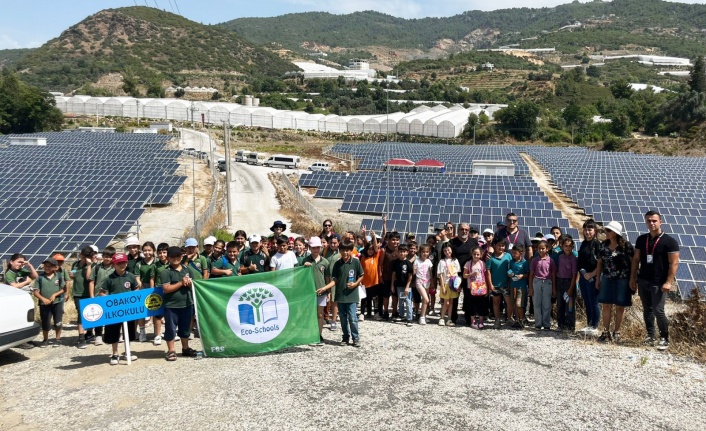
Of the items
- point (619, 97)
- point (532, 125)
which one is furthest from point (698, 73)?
point (532, 125)

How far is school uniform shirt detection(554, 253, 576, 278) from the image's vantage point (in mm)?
9578

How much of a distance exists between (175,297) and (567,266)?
629cm

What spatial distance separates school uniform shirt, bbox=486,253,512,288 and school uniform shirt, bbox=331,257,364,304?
2.67m

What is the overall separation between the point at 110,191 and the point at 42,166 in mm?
13737

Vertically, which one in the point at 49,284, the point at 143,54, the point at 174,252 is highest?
the point at 143,54

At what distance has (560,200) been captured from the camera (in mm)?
37188

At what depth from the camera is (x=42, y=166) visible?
127ft

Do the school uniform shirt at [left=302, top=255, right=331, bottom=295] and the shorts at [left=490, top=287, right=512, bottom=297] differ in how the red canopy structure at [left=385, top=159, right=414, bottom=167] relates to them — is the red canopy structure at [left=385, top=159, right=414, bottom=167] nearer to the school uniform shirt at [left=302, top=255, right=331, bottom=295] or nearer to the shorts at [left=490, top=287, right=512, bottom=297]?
the shorts at [left=490, top=287, right=512, bottom=297]

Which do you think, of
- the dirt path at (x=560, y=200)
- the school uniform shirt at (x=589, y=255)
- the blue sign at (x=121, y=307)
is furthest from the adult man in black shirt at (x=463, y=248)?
the dirt path at (x=560, y=200)

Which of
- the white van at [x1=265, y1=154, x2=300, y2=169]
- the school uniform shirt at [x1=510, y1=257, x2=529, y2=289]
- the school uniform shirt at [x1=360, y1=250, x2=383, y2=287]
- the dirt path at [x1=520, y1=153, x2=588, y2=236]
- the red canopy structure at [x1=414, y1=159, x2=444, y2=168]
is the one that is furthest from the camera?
the white van at [x1=265, y1=154, x2=300, y2=169]

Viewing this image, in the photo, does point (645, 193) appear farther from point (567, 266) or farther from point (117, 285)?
point (117, 285)

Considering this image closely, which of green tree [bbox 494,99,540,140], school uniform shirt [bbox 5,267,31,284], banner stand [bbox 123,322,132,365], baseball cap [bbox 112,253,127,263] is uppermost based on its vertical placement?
green tree [bbox 494,99,540,140]

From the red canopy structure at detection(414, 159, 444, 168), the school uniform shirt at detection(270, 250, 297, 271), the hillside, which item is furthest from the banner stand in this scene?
the hillside

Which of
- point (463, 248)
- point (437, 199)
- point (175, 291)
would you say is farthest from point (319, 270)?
point (437, 199)
